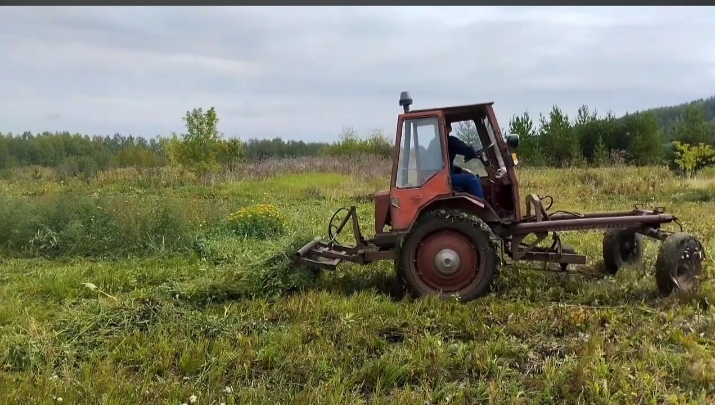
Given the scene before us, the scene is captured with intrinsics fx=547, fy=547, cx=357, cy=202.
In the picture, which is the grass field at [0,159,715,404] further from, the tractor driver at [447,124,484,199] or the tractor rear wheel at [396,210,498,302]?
the tractor driver at [447,124,484,199]

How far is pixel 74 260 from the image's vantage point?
7.40 meters

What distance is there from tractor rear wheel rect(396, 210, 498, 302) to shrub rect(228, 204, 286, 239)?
3.68 metres

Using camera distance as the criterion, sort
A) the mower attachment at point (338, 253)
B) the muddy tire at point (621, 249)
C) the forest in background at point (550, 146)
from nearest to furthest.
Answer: the mower attachment at point (338, 253), the muddy tire at point (621, 249), the forest in background at point (550, 146)

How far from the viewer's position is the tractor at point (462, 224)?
5102 mm

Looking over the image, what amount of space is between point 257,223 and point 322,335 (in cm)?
458

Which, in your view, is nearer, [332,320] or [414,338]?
[414,338]

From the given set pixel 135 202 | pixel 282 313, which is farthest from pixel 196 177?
pixel 282 313

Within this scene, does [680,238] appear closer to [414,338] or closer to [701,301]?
[701,301]

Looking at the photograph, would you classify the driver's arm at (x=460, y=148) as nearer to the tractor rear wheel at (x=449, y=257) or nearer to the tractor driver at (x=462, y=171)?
the tractor driver at (x=462, y=171)

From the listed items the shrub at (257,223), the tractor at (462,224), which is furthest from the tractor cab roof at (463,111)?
the shrub at (257,223)

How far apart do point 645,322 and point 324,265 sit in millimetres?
2921

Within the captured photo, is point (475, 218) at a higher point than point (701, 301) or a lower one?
higher

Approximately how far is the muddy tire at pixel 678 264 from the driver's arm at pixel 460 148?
1.98m

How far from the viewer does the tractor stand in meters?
5.10
